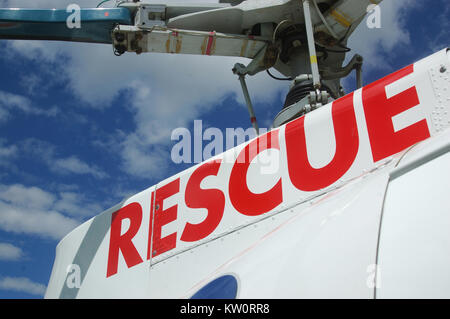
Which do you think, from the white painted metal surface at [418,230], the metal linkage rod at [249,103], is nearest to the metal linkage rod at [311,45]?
the metal linkage rod at [249,103]

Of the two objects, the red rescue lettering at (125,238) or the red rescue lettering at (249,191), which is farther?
the red rescue lettering at (125,238)

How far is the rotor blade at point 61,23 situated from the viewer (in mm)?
7277

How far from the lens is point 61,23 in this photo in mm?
7484

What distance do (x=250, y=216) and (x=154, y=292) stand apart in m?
1.32

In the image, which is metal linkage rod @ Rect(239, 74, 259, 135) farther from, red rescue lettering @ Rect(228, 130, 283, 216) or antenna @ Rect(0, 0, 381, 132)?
red rescue lettering @ Rect(228, 130, 283, 216)

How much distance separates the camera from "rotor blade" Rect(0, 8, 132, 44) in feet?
23.9

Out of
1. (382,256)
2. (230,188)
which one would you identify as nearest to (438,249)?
(382,256)

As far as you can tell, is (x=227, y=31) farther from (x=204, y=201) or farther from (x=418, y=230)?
(x=418, y=230)

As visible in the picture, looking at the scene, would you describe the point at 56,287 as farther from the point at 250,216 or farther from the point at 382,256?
the point at 382,256

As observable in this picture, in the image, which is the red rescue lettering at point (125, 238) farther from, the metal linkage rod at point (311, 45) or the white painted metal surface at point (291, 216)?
the metal linkage rod at point (311, 45)

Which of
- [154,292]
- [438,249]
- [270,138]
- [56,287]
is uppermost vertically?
[270,138]

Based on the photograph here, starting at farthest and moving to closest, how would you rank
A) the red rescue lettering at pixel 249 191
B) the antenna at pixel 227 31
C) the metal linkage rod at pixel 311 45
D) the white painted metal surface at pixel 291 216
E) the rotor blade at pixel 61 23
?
the rotor blade at pixel 61 23
the antenna at pixel 227 31
the metal linkage rod at pixel 311 45
the red rescue lettering at pixel 249 191
the white painted metal surface at pixel 291 216

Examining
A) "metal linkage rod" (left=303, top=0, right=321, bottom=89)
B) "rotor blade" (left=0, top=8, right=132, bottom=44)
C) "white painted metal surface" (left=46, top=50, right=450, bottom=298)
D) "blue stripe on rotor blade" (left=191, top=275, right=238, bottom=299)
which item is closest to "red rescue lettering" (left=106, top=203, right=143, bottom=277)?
"white painted metal surface" (left=46, top=50, right=450, bottom=298)
